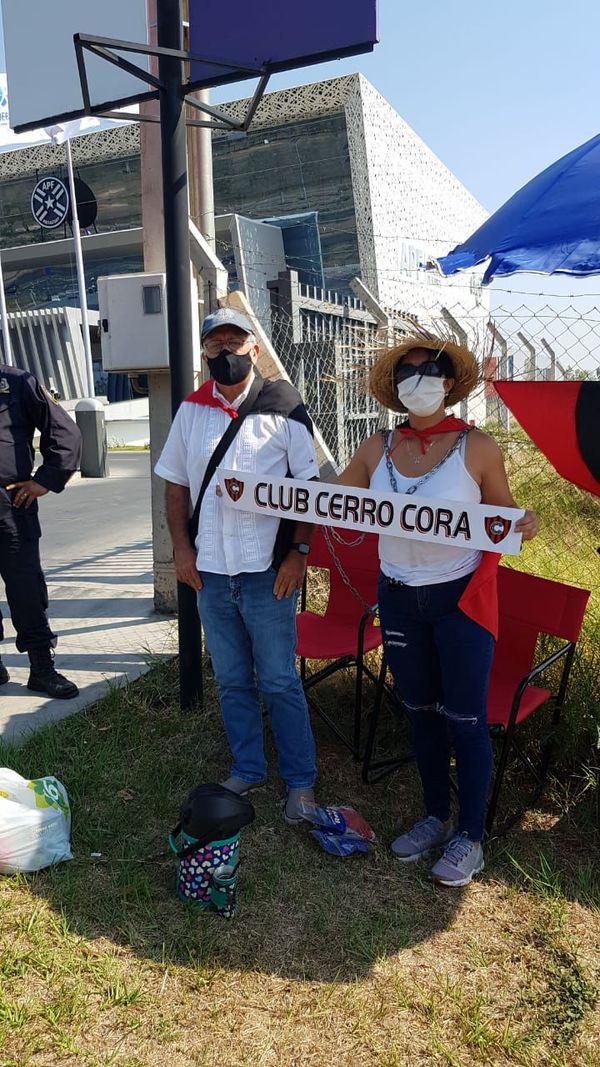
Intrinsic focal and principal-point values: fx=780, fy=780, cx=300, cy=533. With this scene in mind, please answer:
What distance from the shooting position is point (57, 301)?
42.3m

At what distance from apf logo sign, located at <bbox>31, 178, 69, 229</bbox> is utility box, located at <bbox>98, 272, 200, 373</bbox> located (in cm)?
3657

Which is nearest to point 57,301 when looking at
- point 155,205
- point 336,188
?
point 336,188

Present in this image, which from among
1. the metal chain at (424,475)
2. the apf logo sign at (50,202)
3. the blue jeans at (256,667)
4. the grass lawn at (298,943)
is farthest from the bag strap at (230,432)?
the apf logo sign at (50,202)

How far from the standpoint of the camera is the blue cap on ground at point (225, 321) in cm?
285

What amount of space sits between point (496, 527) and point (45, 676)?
2740 mm

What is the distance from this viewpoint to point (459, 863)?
109 inches

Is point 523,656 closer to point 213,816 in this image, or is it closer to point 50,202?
point 213,816

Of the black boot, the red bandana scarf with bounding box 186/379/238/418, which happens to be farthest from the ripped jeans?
the black boot

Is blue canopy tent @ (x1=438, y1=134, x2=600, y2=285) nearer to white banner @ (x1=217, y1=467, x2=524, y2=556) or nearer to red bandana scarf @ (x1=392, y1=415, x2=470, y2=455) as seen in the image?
red bandana scarf @ (x1=392, y1=415, x2=470, y2=455)

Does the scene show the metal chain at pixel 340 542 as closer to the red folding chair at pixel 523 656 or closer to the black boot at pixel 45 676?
the red folding chair at pixel 523 656

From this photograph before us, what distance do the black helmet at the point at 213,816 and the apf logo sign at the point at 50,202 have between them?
Answer: 39425 mm

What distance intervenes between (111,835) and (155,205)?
3682 mm

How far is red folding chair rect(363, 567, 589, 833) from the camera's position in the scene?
9.80 feet

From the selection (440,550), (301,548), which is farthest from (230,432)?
(440,550)
